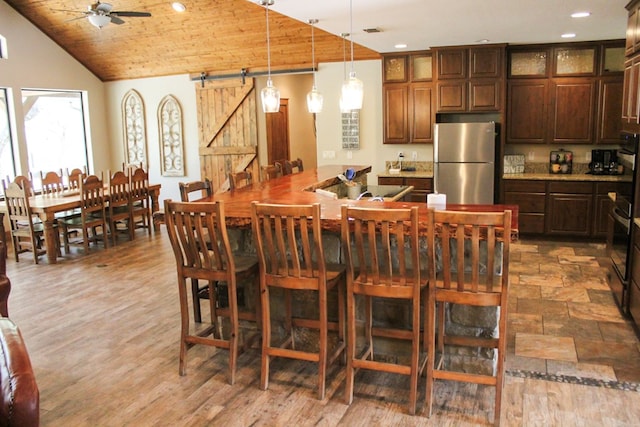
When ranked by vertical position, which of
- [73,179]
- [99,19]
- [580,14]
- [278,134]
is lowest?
[73,179]

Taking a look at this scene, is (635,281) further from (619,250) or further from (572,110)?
(572,110)

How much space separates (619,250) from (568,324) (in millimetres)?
813

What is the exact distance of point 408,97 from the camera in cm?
721

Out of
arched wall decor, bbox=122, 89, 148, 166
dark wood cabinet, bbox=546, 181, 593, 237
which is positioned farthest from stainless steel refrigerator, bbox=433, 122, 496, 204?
arched wall decor, bbox=122, 89, 148, 166

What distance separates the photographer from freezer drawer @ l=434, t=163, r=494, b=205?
6.73m

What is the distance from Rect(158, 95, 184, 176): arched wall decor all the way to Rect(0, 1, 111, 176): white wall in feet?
4.22

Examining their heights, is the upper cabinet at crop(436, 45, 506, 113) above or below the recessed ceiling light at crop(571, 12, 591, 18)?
below

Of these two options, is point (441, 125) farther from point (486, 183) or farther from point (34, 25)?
point (34, 25)

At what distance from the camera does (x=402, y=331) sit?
129 inches

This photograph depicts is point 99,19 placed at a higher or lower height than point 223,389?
higher

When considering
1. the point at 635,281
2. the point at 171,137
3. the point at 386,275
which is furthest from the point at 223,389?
the point at 171,137

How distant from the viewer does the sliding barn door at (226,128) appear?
8812 mm

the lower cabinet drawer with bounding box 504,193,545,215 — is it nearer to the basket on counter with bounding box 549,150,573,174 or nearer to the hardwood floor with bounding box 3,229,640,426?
the basket on counter with bounding box 549,150,573,174

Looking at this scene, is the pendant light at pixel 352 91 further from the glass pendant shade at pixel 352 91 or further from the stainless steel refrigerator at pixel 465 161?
the stainless steel refrigerator at pixel 465 161
